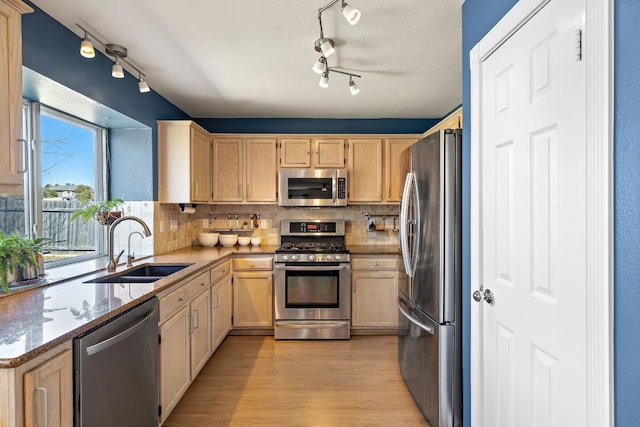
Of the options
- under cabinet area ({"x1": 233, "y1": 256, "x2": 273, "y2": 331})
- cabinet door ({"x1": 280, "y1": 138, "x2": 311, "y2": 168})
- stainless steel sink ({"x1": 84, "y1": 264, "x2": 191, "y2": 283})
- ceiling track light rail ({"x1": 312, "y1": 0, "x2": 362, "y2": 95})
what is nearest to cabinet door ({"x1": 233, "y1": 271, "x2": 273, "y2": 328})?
under cabinet area ({"x1": 233, "y1": 256, "x2": 273, "y2": 331})

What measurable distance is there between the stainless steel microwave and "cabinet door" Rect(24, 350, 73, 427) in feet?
9.84

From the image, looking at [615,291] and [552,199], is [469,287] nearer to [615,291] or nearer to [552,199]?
[552,199]

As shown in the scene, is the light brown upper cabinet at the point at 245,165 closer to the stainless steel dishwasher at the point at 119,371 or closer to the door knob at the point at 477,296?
the stainless steel dishwasher at the point at 119,371

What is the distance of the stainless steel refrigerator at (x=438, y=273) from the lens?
209 centimetres

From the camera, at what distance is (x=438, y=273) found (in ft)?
6.98

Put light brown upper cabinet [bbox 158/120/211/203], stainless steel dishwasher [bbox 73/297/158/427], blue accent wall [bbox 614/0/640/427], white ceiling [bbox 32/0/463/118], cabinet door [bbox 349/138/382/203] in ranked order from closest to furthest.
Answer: blue accent wall [bbox 614/0/640/427], stainless steel dishwasher [bbox 73/297/158/427], white ceiling [bbox 32/0/463/118], light brown upper cabinet [bbox 158/120/211/203], cabinet door [bbox 349/138/382/203]

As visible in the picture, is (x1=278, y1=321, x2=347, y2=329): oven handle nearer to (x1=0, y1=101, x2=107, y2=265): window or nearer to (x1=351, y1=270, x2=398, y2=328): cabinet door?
(x1=351, y1=270, x2=398, y2=328): cabinet door

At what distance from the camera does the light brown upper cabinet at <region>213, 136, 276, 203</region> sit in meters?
4.30

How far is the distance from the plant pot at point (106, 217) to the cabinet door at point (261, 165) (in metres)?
1.67

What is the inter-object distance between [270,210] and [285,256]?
91cm

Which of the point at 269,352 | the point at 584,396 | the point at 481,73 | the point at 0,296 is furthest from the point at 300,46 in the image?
the point at 269,352

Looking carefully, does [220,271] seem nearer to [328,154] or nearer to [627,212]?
[328,154]

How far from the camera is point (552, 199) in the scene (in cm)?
122

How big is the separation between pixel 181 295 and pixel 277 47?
1.85 meters
